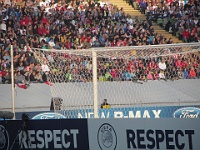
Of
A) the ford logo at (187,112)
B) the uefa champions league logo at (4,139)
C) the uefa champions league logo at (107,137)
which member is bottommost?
the ford logo at (187,112)

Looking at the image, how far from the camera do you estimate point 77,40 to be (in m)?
28.3

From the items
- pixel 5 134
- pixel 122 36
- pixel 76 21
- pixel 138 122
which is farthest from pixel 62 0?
pixel 138 122

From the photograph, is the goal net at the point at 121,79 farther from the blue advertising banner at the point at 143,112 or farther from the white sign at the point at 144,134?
the white sign at the point at 144,134

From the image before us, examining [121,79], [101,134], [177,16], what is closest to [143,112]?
[121,79]

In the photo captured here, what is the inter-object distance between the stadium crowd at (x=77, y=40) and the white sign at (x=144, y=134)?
17.2ft

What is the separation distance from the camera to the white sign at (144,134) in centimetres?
1153

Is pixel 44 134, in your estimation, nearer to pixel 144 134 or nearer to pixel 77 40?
pixel 144 134

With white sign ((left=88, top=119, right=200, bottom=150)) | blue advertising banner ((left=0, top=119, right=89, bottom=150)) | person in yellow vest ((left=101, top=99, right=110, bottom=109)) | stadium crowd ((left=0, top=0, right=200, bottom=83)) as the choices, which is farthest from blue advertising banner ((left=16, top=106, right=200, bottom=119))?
white sign ((left=88, top=119, right=200, bottom=150))

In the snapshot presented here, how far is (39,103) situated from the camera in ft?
78.5

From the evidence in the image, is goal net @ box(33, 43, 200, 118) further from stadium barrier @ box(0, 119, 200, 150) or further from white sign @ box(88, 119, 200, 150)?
white sign @ box(88, 119, 200, 150)

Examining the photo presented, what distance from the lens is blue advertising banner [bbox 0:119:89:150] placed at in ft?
43.7

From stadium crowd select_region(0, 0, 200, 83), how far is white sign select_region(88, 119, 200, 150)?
5245 millimetres

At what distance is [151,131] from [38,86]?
12.3 m

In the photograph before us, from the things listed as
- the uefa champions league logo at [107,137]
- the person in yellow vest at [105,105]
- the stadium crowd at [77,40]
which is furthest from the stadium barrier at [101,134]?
the person in yellow vest at [105,105]
